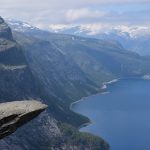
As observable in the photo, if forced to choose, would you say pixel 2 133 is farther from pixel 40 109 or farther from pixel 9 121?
pixel 40 109

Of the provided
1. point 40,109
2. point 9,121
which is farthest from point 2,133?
point 40,109
